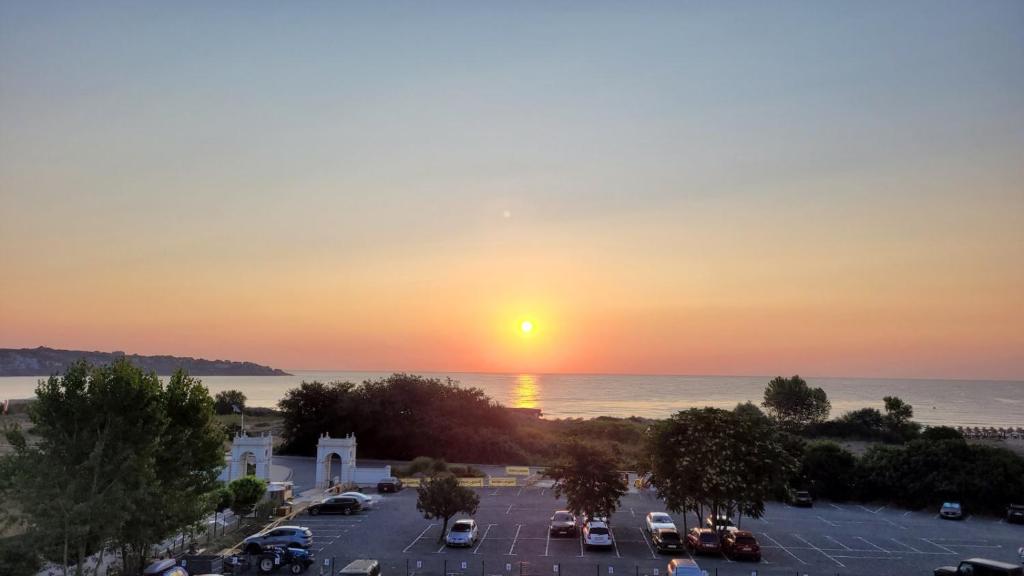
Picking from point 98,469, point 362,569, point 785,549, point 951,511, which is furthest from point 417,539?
point 951,511

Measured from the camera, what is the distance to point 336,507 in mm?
38062

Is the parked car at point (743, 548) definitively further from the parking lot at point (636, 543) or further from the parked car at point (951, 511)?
the parked car at point (951, 511)

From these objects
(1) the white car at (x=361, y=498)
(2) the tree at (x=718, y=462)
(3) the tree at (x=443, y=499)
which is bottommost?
(1) the white car at (x=361, y=498)

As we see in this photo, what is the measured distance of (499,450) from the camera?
65.5 meters

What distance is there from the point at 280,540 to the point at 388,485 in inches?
687

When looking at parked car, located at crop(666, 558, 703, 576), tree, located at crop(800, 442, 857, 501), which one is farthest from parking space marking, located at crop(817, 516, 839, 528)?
parked car, located at crop(666, 558, 703, 576)

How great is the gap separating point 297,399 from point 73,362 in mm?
46678

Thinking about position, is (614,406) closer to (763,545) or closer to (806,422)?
(806,422)

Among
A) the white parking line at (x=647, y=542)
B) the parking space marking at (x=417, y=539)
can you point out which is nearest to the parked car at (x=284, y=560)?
the parking space marking at (x=417, y=539)

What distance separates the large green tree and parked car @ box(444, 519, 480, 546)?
10387 millimetres

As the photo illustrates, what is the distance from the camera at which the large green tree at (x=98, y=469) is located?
21.2 m

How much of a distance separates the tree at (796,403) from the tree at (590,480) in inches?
2730

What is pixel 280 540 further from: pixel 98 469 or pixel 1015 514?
pixel 1015 514

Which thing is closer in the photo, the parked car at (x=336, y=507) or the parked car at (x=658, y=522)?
the parked car at (x=658, y=522)
